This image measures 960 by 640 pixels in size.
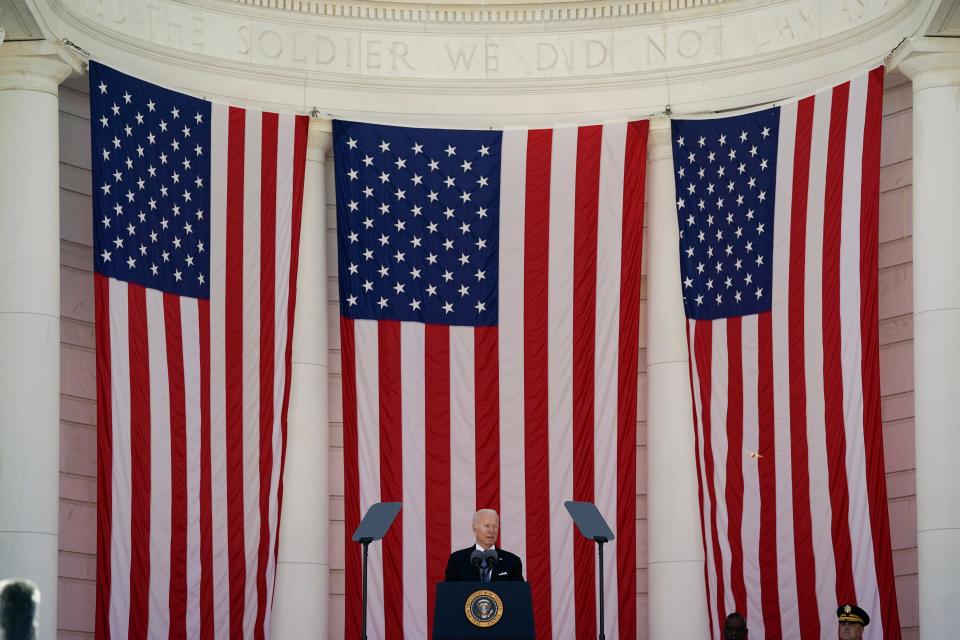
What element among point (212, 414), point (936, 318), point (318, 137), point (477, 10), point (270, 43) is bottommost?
point (212, 414)

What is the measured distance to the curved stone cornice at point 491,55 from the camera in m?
21.3

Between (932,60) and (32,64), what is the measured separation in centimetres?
1154

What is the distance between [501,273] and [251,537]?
205 inches

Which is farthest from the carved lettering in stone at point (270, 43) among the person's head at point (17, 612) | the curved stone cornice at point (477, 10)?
the person's head at point (17, 612)

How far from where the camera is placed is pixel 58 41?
18891 mm

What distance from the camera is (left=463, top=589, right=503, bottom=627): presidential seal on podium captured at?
12234mm

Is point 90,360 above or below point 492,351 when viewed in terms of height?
below

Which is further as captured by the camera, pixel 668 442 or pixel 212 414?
pixel 668 442

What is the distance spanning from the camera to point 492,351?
21422mm

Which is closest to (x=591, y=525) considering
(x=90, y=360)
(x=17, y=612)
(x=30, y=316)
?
(x=17, y=612)

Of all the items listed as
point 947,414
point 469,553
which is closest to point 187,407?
point 469,553

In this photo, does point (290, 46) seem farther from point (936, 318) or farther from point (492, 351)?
point (936, 318)

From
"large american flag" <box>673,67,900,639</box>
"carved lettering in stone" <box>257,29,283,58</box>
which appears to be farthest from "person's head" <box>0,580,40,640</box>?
"carved lettering in stone" <box>257,29,283,58</box>

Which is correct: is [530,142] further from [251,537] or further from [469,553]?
[469,553]
